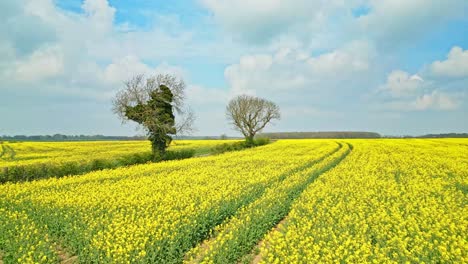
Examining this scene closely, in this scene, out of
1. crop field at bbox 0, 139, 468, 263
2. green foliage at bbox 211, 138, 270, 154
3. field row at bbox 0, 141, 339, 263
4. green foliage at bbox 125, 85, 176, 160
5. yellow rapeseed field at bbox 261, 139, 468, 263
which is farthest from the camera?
green foliage at bbox 211, 138, 270, 154

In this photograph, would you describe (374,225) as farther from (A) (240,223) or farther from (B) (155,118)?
(B) (155,118)

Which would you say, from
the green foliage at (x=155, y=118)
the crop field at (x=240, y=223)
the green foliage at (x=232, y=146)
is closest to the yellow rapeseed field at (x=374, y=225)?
the crop field at (x=240, y=223)

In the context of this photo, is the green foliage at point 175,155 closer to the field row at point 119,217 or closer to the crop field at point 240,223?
the field row at point 119,217

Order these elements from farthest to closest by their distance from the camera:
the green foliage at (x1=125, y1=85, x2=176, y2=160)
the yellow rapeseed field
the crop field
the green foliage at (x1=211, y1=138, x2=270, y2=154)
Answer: the green foliage at (x1=211, y1=138, x2=270, y2=154) → the green foliage at (x1=125, y1=85, x2=176, y2=160) → the crop field → the yellow rapeseed field

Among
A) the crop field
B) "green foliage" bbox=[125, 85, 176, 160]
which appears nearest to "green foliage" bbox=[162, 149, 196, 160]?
"green foliage" bbox=[125, 85, 176, 160]

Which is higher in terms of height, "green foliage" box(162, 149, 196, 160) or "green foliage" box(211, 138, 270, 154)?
"green foliage" box(211, 138, 270, 154)

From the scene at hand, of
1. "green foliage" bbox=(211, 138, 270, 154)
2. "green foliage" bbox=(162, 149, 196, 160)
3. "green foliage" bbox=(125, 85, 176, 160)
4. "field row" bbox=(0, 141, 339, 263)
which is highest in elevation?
"green foliage" bbox=(125, 85, 176, 160)

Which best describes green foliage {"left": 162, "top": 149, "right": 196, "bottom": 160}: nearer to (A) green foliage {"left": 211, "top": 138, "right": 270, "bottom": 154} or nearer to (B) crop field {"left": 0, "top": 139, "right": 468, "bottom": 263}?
(A) green foliage {"left": 211, "top": 138, "right": 270, "bottom": 154}

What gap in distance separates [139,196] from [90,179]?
7068mm

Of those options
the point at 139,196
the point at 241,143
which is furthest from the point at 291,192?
the point at 241,143

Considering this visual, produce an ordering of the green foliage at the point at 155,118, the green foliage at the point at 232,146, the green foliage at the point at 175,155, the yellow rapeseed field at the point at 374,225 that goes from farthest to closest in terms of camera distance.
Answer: the green foliage at the point at 232,146 → the green foliage at the point at 155,118 → the green foliage at the point at 175,155 → the yellow rapeseed field at the point at 374,225

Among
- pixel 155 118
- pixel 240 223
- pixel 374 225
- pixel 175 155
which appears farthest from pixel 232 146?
pixel 374 225

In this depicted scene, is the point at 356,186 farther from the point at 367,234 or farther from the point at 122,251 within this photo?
the point at 122,251

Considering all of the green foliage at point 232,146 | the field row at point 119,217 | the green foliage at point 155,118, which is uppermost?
A: the green foliage at point 155,118
